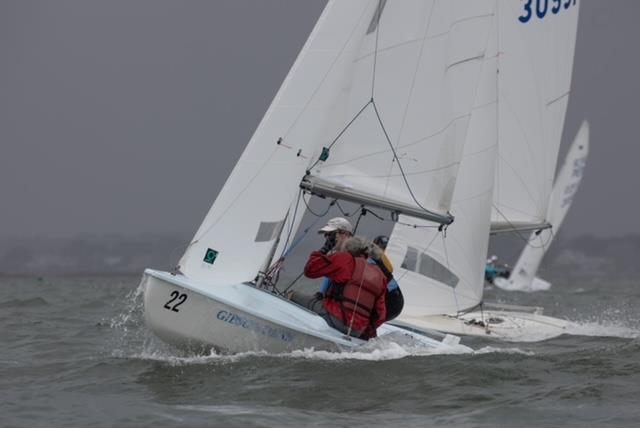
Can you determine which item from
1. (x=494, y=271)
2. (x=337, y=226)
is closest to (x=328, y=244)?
(x=337, y=226)

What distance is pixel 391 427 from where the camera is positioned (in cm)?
556

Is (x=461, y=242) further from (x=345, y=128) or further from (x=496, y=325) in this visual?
(x=345, y=128)

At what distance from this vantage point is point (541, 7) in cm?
1389

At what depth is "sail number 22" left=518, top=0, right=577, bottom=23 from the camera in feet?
44.9

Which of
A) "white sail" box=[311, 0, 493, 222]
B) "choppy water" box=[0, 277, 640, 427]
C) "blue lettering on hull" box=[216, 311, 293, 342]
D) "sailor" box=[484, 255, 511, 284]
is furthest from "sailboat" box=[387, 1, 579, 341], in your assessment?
"sailor" box=[484, 255, 511, 284]

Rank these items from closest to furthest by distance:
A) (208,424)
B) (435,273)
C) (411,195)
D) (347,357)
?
(208,424), (347,357), (411,195), (435,273)

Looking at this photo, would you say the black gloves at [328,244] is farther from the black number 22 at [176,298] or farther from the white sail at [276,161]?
the black number 22 at [176,298]

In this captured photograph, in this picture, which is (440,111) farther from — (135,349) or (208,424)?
(208,424)

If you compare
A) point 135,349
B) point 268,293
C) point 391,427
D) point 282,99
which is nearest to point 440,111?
point 282,99

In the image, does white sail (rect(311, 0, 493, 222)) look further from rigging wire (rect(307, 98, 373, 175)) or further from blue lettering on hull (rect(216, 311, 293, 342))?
blue lettering on hull (rect(216, 311, 293, 342))

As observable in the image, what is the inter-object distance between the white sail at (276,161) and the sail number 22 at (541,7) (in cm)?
575

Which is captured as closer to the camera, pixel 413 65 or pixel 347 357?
pixel 347 357

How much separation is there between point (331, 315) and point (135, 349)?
1.55m

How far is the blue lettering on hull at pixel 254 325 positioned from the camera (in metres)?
7.09
